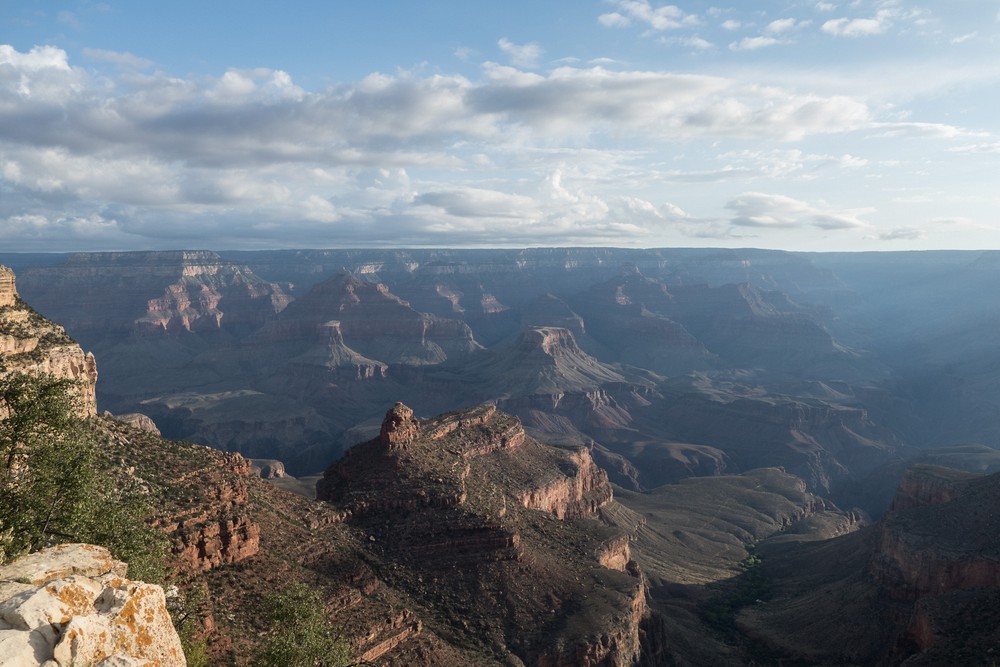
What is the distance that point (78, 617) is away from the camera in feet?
49.4

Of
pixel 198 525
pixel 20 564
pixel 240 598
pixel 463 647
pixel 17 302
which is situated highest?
pixel 17 302

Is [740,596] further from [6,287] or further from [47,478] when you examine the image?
[47,478]

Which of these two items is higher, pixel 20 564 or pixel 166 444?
pixel 20 564

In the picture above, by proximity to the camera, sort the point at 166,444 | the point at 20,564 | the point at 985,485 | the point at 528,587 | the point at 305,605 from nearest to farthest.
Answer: the point at 20,564
the point at 305,605
the point at 166,444
the point at 528,587
the point at 985,485

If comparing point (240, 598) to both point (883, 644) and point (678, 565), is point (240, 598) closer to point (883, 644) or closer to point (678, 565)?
point (883, 644)

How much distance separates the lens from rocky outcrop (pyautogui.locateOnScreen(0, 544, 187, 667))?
14.3 meters

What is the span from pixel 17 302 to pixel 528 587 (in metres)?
51.5

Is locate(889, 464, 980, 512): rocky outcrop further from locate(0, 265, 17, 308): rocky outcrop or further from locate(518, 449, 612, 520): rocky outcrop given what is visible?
locate(0, 265, 17, 308): rocky outcrop

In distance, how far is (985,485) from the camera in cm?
9850

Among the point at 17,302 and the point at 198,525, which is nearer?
the point at 198,525

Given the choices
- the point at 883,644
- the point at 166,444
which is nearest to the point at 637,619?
the point at 883,644

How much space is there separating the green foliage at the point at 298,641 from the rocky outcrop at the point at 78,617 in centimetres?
1272

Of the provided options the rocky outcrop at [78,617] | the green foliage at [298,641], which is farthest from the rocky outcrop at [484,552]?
the rocky outcrop at [78,617]

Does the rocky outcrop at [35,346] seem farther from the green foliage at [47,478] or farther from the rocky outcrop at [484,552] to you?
the rocky outcrop at [484,552]
